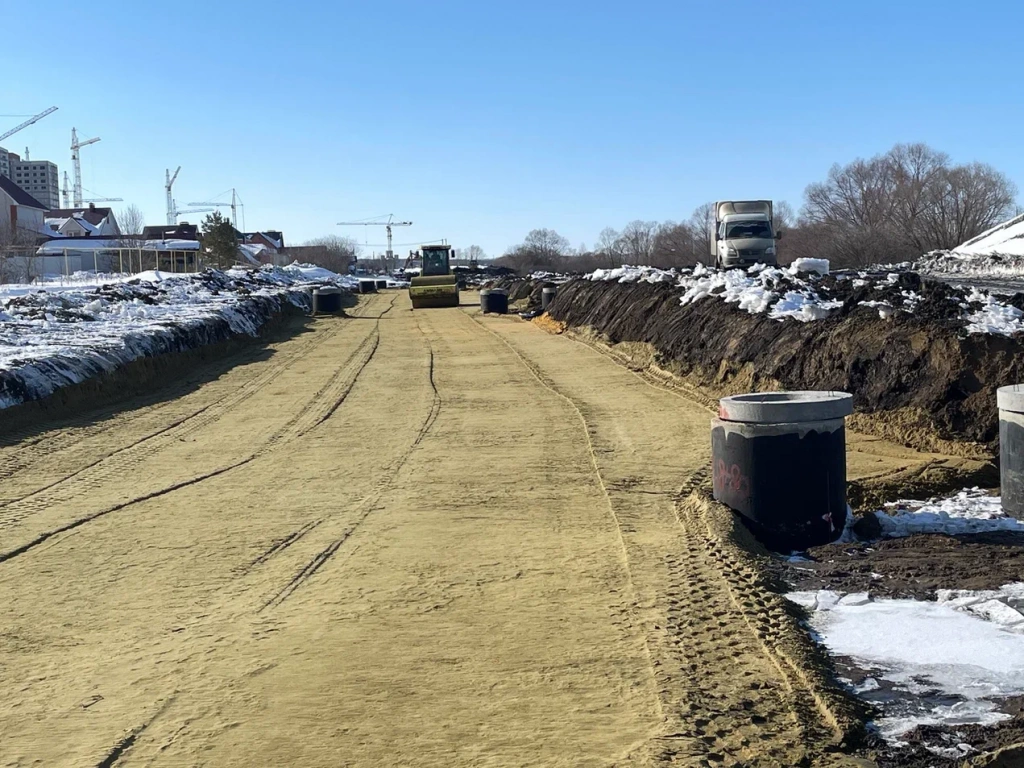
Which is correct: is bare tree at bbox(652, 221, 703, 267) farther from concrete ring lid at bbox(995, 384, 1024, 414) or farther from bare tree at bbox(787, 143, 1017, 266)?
concrete ring lid at bbox(995, 384, 1024, 414)

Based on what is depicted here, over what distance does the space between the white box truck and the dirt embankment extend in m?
16.3

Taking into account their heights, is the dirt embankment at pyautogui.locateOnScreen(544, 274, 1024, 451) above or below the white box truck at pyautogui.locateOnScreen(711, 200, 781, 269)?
below

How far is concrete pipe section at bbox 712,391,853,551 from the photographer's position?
7809 mm

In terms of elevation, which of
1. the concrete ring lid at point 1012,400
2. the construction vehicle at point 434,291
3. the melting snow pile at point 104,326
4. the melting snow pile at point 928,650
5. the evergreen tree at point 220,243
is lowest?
the melting snow pile at point 928,650

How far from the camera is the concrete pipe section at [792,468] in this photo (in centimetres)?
781

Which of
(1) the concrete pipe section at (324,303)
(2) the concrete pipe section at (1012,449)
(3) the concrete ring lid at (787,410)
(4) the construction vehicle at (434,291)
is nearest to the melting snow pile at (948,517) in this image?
(2) the concrete pipe section at (1012,449)

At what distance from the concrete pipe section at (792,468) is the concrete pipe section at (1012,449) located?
1.37m

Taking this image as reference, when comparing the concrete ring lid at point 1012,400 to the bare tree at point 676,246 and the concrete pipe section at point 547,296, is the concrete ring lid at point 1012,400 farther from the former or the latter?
the bare tree at point 676,246

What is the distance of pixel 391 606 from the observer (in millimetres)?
6258

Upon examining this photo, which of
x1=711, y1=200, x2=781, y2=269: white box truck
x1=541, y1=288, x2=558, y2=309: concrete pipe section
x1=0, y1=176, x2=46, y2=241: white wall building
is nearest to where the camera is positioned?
x1=711, y1=200, x2=781, y2=269: white box truck

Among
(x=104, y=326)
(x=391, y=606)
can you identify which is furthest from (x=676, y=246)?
(x=391, y=606)

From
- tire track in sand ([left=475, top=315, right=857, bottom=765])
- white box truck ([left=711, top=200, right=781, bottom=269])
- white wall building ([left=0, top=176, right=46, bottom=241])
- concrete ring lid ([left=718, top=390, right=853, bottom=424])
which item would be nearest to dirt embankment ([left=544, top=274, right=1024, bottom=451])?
concrete ring lid ([left=718, top=390, right=853, bottom=424])

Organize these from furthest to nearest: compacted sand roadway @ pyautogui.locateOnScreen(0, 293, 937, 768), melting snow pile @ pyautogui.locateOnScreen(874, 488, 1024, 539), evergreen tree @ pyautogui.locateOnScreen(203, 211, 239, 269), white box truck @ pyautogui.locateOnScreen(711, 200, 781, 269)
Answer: evergreen tree @ pyautogui.locateOnScreen(203, 211, 239, 269) → white box truck @ pyautogui.locateOnScreen(711, 200, 781, 269) → melting snow pile @ pyautogui.locateOnScreen(874, 488, 1024, 539) → compacted sand roadway @ pyautogui.locateOnScreen(0, 293, 937, 768)

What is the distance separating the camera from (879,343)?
12.7 m
